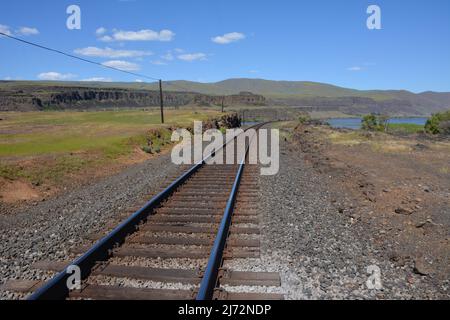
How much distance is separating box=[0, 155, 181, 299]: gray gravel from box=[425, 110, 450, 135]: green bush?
39.2 m

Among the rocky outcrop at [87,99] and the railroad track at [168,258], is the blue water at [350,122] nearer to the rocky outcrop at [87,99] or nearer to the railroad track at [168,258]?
the rocky outcrop at [87,99]

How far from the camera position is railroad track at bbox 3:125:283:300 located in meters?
4.51

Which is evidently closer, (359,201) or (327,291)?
(327,291)

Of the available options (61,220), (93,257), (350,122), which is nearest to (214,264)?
(93,257)

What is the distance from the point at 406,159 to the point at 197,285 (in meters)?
16.8

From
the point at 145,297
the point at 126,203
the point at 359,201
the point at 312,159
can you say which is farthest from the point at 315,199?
the point at 312,159

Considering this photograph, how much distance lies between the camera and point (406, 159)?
1850 centimetres

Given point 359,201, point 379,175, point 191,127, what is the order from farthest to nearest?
point 191,127 < point 379,175 < point 359,201

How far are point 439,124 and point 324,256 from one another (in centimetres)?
4325

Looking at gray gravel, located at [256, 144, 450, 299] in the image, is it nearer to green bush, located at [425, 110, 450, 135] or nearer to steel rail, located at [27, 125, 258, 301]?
steel rail, located at [27, 125, 258, 301]

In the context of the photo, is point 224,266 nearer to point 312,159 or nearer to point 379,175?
point 379,175

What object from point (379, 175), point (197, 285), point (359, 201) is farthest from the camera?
point (379, 175)

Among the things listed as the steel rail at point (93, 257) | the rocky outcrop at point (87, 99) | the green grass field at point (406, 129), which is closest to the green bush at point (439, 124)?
the green grass field at point (406, 129)

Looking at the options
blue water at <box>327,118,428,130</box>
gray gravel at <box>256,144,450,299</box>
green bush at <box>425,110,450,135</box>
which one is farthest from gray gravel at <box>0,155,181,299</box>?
blue water at <box>327,118,428,130</box>
